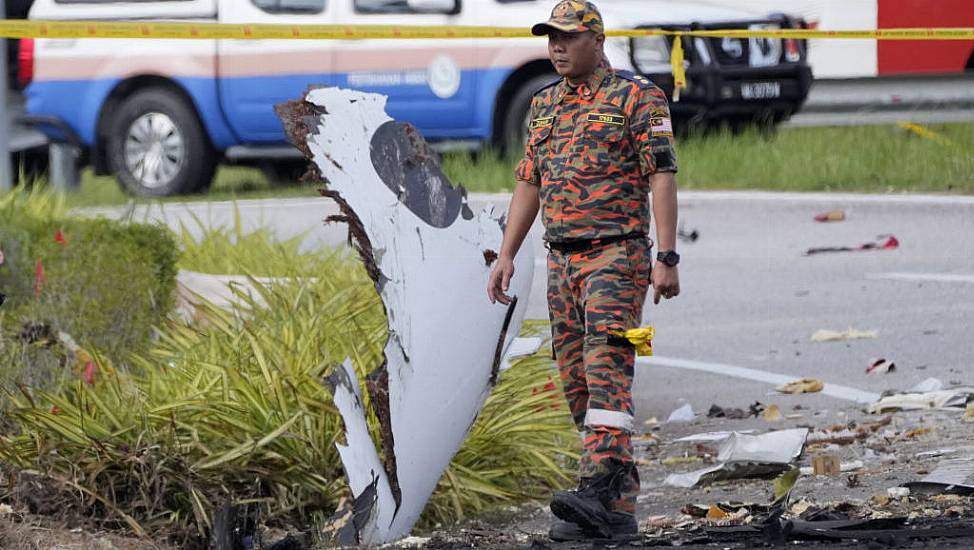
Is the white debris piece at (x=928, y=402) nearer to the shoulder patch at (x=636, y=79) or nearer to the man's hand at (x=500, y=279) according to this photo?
the man's hand at (x=500, y=279)

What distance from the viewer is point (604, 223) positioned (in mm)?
5656

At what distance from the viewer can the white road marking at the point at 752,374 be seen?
8227 mm

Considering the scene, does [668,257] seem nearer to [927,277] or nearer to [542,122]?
[542,122]

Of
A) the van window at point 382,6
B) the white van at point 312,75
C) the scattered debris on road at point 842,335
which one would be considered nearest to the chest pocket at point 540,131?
the scattered debris on road at point 842,335

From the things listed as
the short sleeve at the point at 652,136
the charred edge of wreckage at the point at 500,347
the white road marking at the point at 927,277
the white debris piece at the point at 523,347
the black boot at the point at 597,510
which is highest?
the short sleeve at the point at 652,136

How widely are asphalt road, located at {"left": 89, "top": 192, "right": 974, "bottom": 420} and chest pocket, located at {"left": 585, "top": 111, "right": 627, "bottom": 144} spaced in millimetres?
2775

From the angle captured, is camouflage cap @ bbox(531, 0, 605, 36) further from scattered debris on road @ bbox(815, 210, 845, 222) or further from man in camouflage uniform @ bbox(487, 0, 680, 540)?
scattered debris on road @ bbox(815, 210, 845, 222)

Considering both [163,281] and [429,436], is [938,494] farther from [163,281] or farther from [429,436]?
[163,281]

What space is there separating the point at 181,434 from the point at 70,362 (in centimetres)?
124

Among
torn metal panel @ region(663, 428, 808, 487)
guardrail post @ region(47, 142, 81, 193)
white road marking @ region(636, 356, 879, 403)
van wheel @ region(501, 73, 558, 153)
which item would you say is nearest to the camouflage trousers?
torn metal panel @ region(663, 428, 808, 487)

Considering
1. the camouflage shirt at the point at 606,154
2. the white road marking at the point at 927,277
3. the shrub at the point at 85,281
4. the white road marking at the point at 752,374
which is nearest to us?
the camouflage shirt at the point at 606,154

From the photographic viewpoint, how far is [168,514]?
6258mm

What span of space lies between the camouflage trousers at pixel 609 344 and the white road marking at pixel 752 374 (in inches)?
105

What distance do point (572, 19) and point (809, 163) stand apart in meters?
8.95
